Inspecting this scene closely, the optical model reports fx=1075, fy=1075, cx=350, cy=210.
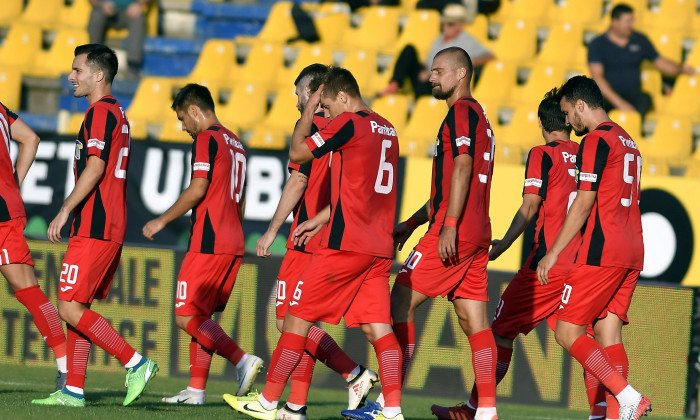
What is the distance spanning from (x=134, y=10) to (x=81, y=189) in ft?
31.1

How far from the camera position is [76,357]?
716 centimetres

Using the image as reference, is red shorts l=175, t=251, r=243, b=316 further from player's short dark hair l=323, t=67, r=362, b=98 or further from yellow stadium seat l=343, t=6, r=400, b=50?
yellow stadium seat l=343, t=6, r=400, b=50

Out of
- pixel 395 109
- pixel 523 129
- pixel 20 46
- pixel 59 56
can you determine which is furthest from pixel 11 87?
pixel 523 129

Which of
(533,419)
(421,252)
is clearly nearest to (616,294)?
(421,252)

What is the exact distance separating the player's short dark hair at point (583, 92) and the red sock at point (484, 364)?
1.58 metres

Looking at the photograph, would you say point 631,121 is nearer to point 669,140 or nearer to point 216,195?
point 669,140

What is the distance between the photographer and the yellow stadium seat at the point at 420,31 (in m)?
14.6

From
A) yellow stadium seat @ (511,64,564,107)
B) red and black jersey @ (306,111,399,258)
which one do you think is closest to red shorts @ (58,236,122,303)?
red and black jersey @ (306,111,399,258)

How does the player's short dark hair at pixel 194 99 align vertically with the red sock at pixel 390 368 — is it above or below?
above

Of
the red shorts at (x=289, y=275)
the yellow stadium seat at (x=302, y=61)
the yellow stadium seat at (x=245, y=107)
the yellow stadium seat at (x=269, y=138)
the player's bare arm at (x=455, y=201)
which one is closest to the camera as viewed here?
the player's bare arm at (x=455, y=201)

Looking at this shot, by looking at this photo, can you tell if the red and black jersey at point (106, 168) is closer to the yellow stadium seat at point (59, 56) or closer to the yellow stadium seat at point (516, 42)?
the yellow stadium seat at point (516, 42)

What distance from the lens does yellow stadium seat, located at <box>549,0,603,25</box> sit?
15.0 metres

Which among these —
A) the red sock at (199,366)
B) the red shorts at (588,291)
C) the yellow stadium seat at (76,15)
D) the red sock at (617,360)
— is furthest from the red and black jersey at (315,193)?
the yellow stadium seat at (76,15)

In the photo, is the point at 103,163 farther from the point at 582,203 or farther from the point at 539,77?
the point at 539,77
